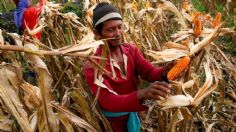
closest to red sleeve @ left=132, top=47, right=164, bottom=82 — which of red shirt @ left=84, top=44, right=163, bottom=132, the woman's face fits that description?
red shirt @ left=84, top=44, right=163, bottom=132

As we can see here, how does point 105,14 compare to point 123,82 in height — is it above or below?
above

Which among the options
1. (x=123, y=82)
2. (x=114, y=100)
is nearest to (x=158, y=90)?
(x=114, y=100)

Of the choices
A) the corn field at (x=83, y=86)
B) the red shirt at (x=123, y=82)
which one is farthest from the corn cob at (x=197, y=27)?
the red shirt at (x=123, y=82)

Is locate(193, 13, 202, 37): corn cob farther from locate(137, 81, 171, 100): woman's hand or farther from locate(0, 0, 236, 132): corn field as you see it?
locate(137, 81, 171, 100): woman's hand

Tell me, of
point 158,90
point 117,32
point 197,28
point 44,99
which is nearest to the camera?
point 158,90

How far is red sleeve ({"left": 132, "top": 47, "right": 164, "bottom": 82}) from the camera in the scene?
1.58m

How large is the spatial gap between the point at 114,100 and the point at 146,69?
12.1 inches

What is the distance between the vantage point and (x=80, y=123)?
142 cm

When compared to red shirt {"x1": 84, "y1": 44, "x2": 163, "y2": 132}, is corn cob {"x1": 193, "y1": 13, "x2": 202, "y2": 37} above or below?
above

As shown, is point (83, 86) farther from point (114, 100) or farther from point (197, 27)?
point (197, 27)

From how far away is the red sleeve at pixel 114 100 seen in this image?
1.32 metres

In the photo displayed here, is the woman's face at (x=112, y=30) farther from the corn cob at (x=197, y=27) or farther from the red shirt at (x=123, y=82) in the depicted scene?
the corn cob at (x=197, y=27)

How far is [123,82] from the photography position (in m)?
1.63

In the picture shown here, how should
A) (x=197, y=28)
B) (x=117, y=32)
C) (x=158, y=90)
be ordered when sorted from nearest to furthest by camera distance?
(x=158, y=90)
(x=197, y=28)
(x=117, y=32)
